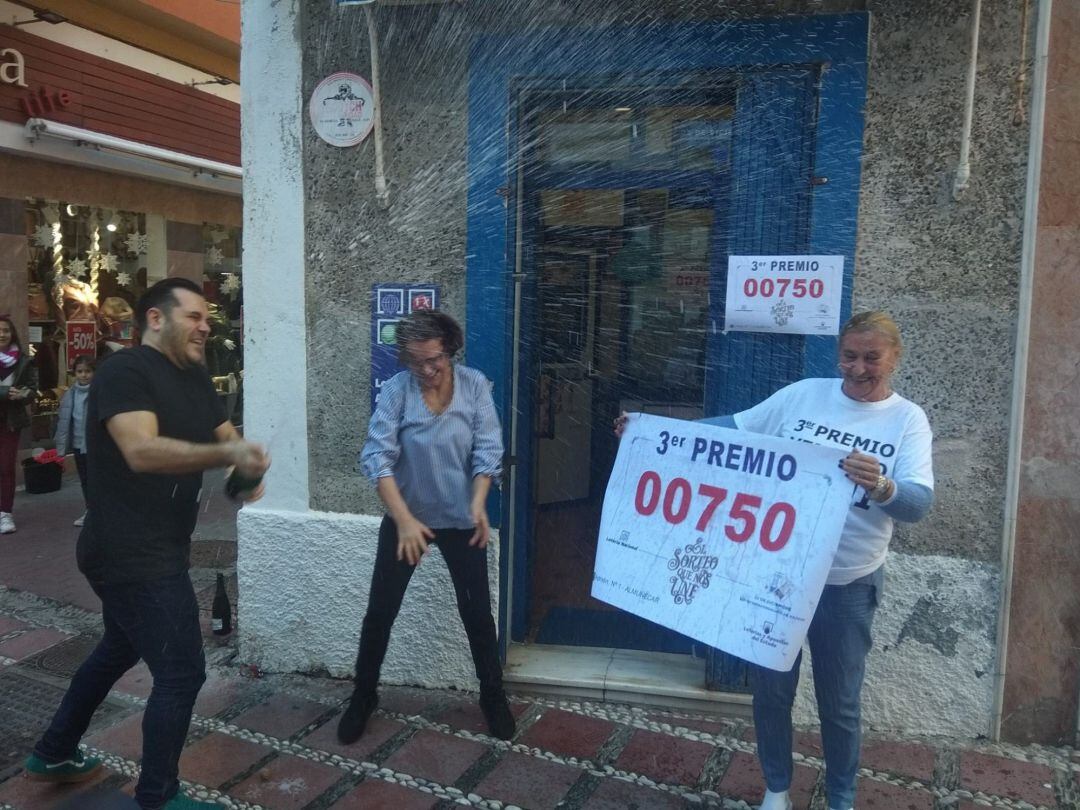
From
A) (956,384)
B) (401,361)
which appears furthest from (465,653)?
(956,384)

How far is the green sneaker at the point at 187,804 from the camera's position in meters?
3.46

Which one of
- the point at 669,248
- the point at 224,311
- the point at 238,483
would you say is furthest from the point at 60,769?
the point at 224,311

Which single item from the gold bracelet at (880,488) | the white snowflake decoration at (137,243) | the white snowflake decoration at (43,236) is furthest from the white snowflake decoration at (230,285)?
the gold bracelet at (880,488)

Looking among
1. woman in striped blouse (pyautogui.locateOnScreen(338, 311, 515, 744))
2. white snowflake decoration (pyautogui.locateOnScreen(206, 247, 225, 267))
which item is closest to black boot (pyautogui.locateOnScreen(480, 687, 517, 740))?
woman in striped blouse (pyautogui.locateOnScreen(338, 311, 515, 744))

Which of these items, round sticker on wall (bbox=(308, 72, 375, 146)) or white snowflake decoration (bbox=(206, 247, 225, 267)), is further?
white snowflake decoration (bbox=(206, 247, 225, 267))

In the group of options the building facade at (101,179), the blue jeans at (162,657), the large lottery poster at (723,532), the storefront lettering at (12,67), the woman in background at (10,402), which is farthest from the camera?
the building facade at (101,179)

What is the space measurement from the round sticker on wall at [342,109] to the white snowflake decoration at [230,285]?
8849 millimetres

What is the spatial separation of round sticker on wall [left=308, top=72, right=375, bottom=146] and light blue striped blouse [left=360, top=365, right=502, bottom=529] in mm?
1304

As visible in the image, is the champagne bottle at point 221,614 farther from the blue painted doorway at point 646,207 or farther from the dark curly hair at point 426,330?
the dark curly hair at point 426,330

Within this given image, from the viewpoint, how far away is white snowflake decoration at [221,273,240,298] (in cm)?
1273

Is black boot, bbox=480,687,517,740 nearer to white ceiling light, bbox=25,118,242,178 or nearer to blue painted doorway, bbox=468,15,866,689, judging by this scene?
blue painted doorway, bbox=468,15,866,689

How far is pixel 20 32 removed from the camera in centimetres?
905

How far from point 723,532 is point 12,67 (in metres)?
8.89

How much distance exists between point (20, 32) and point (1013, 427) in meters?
9.54
